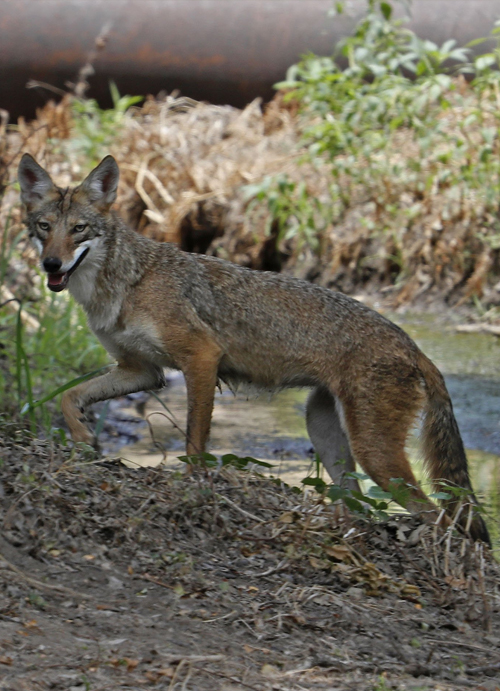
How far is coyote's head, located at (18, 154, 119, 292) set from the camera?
199 inches

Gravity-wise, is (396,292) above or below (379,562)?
above

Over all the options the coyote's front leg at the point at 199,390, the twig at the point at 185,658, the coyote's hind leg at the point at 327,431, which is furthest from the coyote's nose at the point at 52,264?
the twig at the point at 185,658

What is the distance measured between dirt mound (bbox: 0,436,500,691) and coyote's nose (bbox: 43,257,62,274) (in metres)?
0.97

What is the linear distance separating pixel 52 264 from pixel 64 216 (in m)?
0.38

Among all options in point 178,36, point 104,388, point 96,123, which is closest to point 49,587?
point 104,388

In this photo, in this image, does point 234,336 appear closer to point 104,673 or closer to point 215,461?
point 215,461

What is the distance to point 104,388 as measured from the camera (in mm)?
5250

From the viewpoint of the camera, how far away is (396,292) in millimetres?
11086

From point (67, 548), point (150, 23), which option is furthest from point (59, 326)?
point (150, 23)

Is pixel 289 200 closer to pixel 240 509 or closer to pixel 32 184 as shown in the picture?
pixel 32 184

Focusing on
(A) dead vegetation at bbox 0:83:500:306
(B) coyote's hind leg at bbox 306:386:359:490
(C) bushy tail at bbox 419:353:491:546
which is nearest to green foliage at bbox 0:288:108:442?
(A) dead vegetation at bbox 0:83:500:306

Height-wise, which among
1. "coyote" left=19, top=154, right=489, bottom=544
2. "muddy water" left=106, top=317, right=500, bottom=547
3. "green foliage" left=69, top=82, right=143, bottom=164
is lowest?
"muddy water" left=106, top=317, right=500, bottom=547

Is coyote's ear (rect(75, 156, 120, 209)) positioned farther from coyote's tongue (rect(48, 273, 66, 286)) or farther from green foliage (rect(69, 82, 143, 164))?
green foliage (rect(69, 82, 143, 164))

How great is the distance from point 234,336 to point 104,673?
2734 mm
